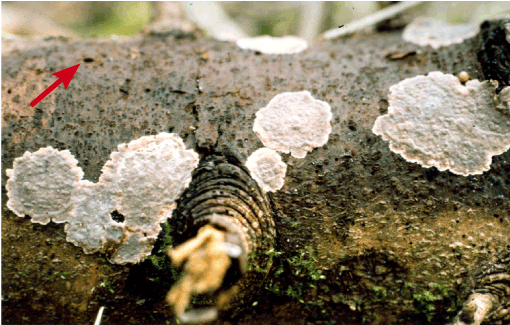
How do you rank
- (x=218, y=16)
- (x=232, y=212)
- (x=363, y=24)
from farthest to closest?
(x=218, y=16)
(x=363, y=24)
(x=232, y=212)

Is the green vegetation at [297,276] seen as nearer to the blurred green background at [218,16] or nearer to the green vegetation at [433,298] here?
the green vegetation at [433,298]

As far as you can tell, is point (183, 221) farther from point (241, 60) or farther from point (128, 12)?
point (128, 12)

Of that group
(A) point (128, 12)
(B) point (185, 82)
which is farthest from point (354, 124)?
(A) point (128, 12)

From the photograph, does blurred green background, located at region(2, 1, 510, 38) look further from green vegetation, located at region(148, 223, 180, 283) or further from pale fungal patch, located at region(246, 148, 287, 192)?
green vegetation, located at region(148, 223, 180, 283)

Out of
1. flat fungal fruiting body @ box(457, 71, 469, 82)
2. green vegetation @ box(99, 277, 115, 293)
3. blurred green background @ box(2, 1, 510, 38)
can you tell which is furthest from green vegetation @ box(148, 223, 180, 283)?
blurred green background @ box(2, 1, 510, 38)

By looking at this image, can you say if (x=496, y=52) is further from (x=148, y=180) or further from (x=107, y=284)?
(x=107, y=284)

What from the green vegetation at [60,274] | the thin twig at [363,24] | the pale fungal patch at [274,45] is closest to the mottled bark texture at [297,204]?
the green vegetation at [60,274]

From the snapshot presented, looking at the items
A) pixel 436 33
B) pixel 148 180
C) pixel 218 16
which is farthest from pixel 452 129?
pixel 218 16
